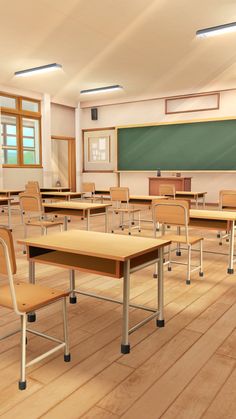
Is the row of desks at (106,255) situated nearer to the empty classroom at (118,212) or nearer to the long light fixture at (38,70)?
the empty classroom at (118,212)

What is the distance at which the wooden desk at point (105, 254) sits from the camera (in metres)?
2.25

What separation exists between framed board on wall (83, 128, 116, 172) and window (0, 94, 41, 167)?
2.14m

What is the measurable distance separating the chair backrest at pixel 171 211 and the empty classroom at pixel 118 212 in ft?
0.06

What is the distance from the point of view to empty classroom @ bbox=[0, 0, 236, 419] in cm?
202

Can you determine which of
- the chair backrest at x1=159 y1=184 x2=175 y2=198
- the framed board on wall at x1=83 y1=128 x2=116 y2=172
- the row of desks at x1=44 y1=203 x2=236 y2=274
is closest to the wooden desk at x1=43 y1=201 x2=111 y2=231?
the row of desks at x1=44 y1=203 x2=236 y2=274

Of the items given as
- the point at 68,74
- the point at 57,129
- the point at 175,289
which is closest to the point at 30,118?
the point at 57,129

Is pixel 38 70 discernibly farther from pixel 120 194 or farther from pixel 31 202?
pixel 31 202

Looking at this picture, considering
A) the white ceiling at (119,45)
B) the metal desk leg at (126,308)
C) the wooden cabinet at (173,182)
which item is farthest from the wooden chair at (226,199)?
the wooden cabinet at (173,182)

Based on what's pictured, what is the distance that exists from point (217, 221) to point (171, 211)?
0.63 meters

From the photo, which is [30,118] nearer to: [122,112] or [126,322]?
[122,112]

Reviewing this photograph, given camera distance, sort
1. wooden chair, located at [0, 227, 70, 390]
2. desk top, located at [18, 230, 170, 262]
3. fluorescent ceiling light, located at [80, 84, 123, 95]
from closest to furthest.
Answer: wooden chair, located at [0, 227, 70, 390] < desk top, located at [18, 230, 170, 262] < fluorescent ceiling light, located at [80, 84, 123, 95]

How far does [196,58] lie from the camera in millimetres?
8477

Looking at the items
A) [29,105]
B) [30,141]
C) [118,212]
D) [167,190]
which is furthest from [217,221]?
[29,105]

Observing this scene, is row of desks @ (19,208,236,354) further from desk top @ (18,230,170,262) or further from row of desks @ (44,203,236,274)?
row of desks @ (44,203,236,274)
